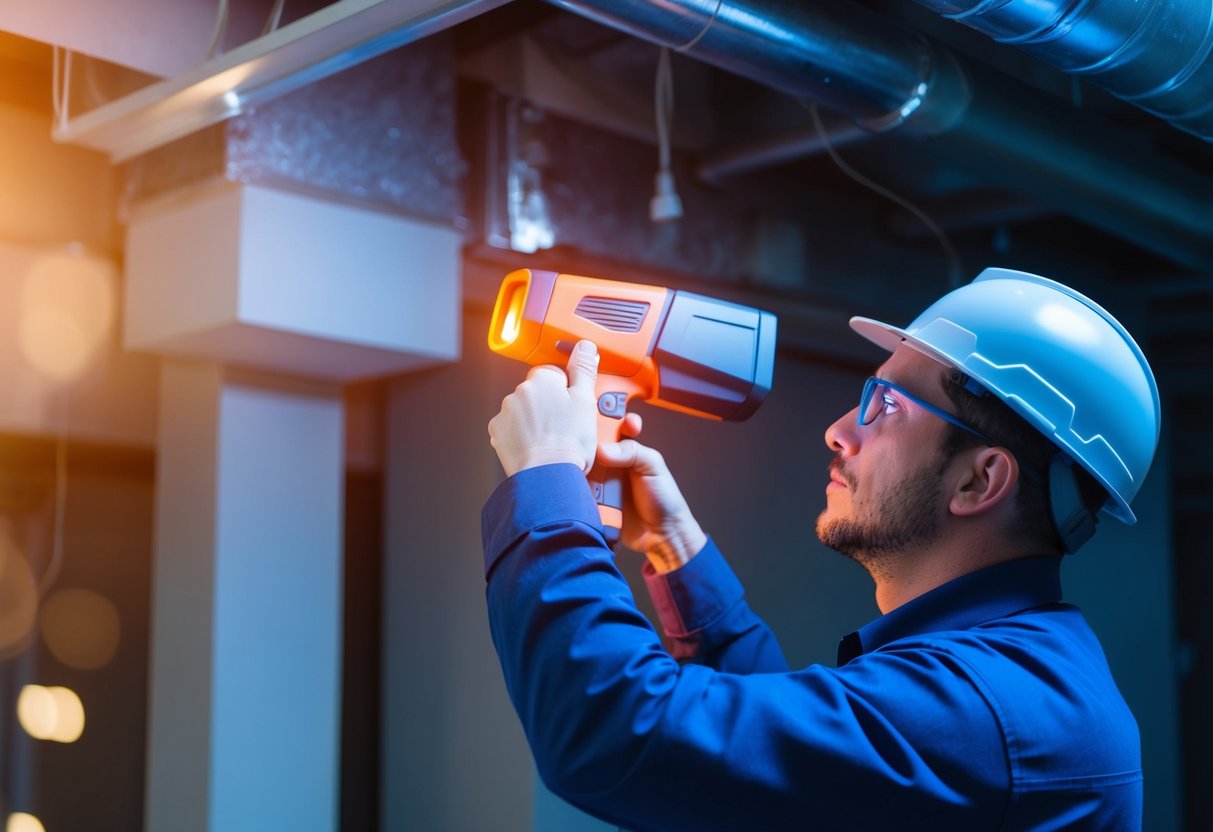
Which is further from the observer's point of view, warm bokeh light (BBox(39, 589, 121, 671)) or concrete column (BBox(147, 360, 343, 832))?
warm bokeh light (BBox(39, 589, 121, 671))

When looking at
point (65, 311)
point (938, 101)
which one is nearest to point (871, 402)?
point (938, 101)

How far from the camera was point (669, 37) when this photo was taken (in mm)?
1667

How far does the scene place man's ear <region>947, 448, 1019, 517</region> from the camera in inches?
47.9

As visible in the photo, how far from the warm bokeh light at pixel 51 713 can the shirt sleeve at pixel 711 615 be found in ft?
4.51

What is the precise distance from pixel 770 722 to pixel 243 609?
4.78ft

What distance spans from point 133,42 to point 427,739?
144 centimetres

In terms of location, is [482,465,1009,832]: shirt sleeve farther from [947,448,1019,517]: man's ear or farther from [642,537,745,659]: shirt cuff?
[642,537,745,659]: shirt cuff

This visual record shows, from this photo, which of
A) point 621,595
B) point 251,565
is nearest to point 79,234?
point 251,565

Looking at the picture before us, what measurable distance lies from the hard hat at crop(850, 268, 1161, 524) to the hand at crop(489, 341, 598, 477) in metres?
0.38

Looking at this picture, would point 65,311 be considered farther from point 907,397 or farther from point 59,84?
point 907,397

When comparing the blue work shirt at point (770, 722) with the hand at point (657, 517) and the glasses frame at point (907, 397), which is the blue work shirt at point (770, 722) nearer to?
the glasses frame at point (907, 397)

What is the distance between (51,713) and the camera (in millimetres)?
2340

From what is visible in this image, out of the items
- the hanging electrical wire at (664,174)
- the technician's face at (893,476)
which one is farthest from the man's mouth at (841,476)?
the hanging electrical wire at (664,174)

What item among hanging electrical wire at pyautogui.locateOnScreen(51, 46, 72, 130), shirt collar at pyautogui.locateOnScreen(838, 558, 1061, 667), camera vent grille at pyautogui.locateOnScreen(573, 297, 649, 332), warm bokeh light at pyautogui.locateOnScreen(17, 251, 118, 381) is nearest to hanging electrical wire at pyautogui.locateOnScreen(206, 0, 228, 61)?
hanging electrical wire at pyautogui.locateOnScreen(51, 46, 72, 130)
